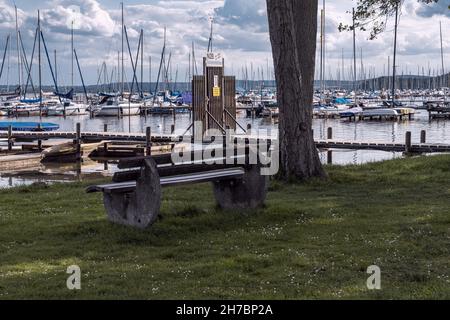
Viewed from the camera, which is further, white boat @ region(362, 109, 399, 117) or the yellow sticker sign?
white boat @ region(362, 109, 399, 117)

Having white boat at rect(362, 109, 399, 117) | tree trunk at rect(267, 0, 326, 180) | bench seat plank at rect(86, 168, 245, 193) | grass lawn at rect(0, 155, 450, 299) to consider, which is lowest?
grass lawn at rect(0, 155, 450, 299)

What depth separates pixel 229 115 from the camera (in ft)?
96.1

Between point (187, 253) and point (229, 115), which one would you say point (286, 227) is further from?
point (229, 115)

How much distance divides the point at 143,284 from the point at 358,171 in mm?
11171

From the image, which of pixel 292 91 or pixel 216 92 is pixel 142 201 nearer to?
pixel 292 91

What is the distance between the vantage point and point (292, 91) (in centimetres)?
1423

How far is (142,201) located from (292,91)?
5645 millimetres

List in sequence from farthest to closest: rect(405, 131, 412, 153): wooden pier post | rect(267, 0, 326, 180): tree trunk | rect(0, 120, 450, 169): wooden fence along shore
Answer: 1. rect(0, 120, 450, 169): wooden fence along shore
2. rect(405, 131, 412, 153): wooden pier post
3. rect(267, 0, 326, 180): tree trunk

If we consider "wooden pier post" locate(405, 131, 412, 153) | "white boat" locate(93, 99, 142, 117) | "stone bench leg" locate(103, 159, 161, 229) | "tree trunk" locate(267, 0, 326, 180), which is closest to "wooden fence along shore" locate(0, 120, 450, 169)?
"wooden pier post" locate(405, 131, 412, 153)

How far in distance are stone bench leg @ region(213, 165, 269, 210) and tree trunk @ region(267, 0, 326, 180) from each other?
11.5 feet

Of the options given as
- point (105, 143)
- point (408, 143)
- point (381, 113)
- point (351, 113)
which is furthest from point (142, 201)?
point (351, 113)

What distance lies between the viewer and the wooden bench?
9.47 metres

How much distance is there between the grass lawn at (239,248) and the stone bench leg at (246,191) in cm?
28

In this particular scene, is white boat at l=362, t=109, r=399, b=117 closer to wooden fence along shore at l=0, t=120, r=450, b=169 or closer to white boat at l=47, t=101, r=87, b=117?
white boat at l=47, t=101, r=87, b=117
